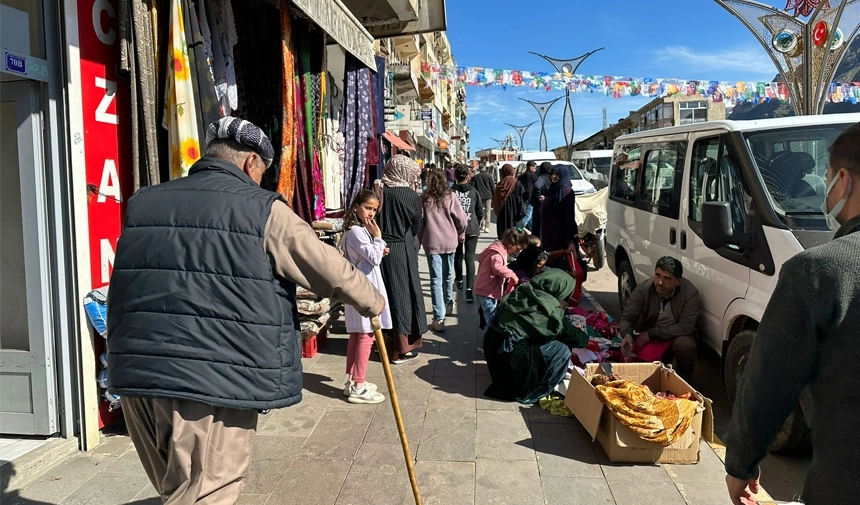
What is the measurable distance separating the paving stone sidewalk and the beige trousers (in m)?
1.17

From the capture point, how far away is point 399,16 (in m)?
8.38

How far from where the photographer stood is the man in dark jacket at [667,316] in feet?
15.6

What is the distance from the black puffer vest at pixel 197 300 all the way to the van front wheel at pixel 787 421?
2615 millimetres

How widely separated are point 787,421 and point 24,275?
14.9ft

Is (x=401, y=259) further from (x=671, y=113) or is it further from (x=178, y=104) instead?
(x=671, y=113)

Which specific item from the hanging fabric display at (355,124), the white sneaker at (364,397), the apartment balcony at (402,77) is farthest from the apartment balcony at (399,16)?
the apartment balcony at (402,77)

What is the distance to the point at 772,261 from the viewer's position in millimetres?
3695

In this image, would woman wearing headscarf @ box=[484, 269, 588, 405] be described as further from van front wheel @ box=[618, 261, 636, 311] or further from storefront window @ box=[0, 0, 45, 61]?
storefront window @ box=[0, 0, 45, 61]

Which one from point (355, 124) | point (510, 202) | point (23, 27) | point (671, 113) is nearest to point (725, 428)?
point (23, 27)

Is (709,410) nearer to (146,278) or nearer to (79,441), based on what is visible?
(146,278)

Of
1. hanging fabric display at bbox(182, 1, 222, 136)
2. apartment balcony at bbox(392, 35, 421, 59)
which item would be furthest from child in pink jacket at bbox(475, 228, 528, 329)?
apartment balcony at bbox(392, 35, 421, 59)

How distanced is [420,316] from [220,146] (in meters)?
3.57

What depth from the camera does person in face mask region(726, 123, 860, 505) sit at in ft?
4.45

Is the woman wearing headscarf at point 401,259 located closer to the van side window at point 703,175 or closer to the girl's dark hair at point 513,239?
the girl's dark hair at point 513,239
